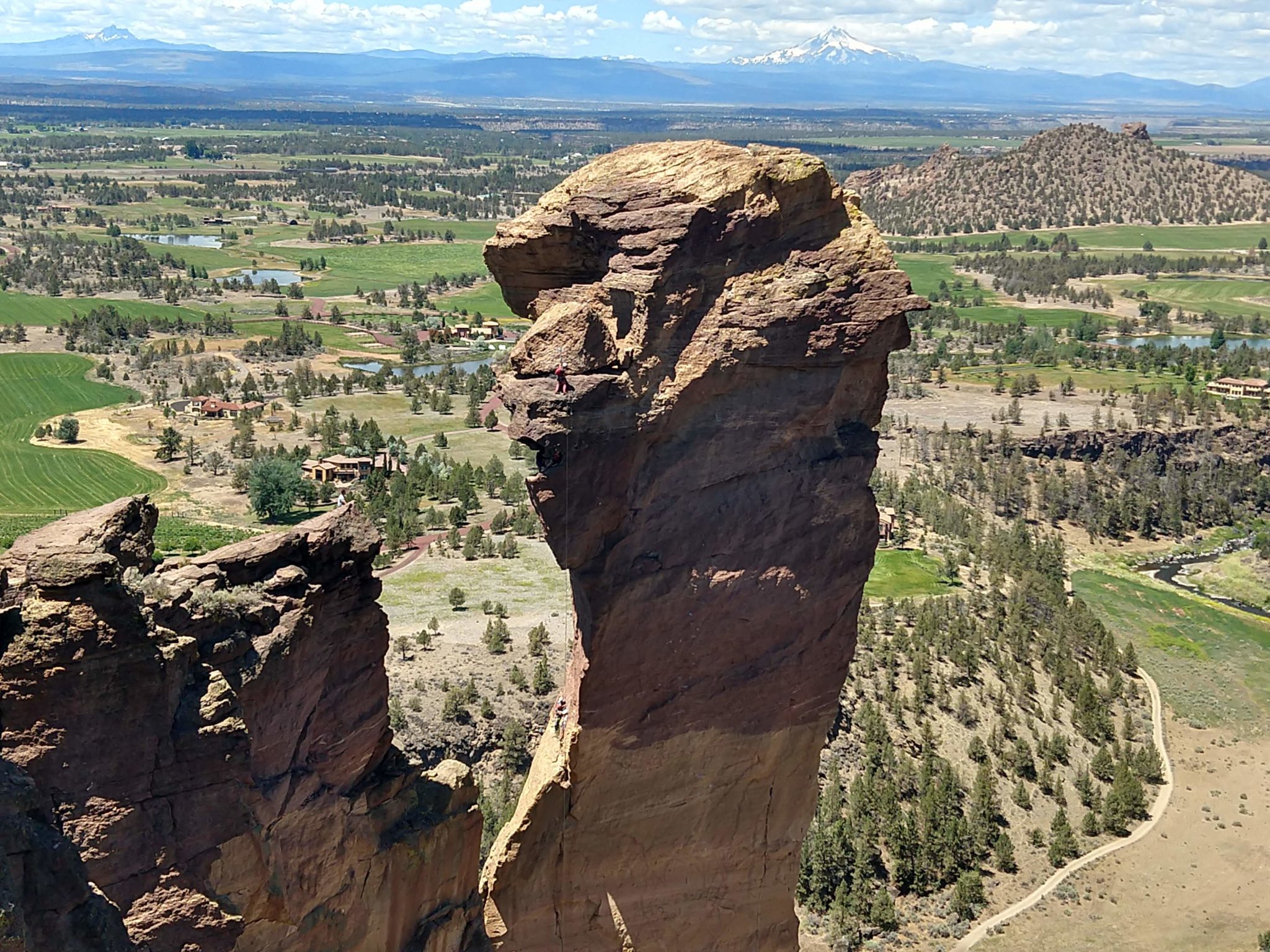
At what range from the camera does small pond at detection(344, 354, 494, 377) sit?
171625mm

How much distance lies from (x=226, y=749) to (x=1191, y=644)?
81.2 m

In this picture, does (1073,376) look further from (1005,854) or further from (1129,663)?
(1005,854)

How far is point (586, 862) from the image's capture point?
1070 inches

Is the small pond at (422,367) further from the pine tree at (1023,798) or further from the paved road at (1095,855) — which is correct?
the pine tree at (1023,798)

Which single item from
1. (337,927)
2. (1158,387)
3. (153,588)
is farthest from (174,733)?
(1158,387)

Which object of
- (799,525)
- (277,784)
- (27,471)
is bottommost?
(27,471)

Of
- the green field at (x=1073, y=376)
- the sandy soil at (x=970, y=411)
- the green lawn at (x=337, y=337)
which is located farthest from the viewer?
the green lawn at (x=337, y=337)

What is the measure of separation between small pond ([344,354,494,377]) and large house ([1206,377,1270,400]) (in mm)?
90264

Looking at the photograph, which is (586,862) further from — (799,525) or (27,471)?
(27,471)

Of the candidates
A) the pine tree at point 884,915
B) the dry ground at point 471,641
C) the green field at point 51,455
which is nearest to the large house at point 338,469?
the green field at point 51,455

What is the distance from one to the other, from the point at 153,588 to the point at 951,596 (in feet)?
240

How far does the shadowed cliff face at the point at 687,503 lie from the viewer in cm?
2441

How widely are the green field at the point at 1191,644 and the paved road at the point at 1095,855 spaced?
4.55 meters

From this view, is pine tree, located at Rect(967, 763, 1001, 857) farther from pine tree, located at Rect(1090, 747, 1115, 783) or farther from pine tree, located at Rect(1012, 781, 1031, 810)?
pine tree, located at Rect(1090, 747, 1115, 783)
